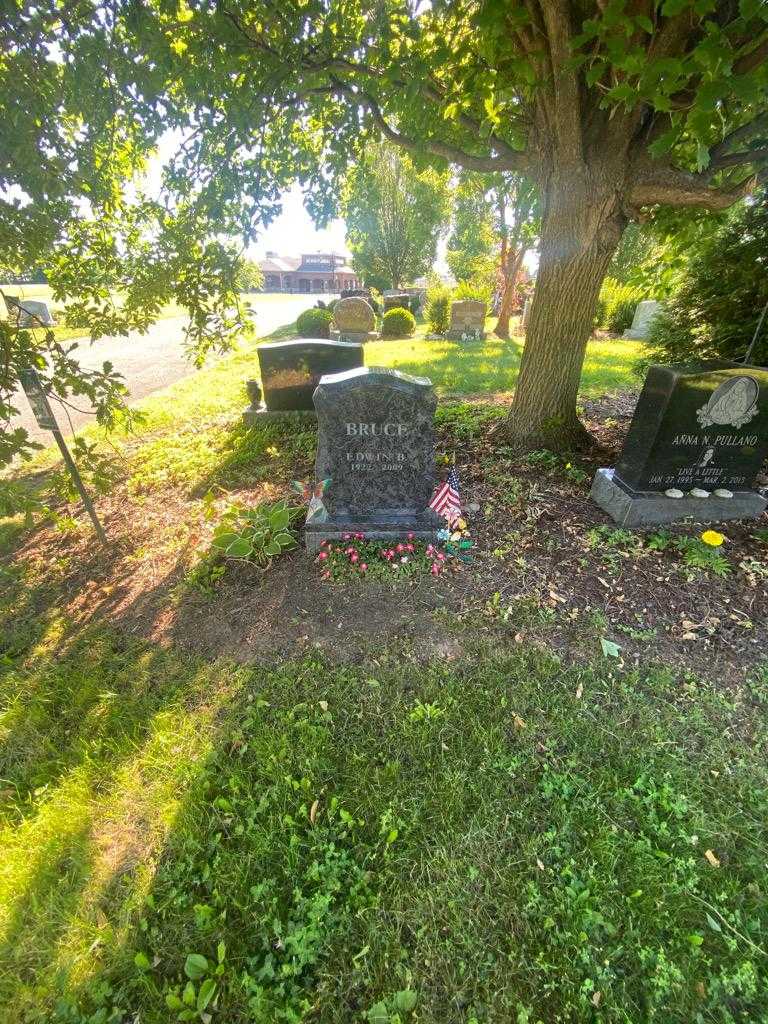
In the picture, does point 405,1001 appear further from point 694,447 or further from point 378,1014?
point 694,447

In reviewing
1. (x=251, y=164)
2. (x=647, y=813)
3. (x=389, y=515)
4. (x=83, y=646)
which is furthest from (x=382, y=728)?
(x=251, y=164)

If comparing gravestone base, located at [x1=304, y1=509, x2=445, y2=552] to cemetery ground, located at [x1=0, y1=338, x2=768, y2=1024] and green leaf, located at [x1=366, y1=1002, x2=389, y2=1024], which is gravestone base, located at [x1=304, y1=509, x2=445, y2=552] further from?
green leaf, located at [x1=366, y1=1002, x2=389, y2=1024]

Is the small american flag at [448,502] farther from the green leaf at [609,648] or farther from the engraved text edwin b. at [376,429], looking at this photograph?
the green leaf at [609,648]

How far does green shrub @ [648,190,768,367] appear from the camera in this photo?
4582mm

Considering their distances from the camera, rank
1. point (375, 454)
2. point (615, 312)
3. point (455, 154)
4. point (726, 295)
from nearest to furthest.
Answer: point (375, 454) → point (455, 154) → point (726, 295) → point (615, 312)

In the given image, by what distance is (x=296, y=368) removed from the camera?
238 inches

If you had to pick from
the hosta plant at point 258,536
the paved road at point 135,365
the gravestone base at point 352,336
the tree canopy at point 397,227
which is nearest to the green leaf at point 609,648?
the hosta plant at point 258,536

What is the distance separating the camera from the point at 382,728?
7.57 ft

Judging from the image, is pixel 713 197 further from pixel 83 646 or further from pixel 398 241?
pixel 398 241

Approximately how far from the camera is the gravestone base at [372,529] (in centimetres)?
353

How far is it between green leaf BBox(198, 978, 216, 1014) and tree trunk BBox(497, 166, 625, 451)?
4.40 meters

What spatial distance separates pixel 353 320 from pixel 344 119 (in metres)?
10.3

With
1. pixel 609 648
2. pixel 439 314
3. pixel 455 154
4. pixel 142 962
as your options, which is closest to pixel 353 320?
pixel 439 314

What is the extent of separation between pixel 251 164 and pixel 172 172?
2.04 feet
